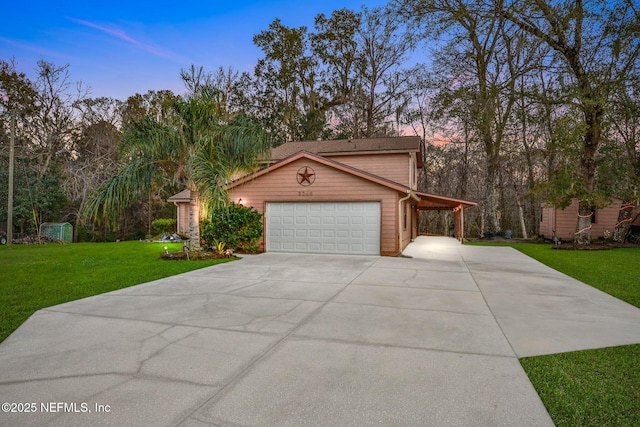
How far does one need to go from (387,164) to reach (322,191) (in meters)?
5.54

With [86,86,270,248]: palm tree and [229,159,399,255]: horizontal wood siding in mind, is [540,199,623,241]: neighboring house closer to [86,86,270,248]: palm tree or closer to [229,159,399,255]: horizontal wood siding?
[229,159,399,255]: horizontal wood siding

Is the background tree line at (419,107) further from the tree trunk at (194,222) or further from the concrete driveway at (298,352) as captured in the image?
the concrete driveway at (298,352)

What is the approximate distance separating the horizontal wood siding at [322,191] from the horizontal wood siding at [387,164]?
15.6 feet

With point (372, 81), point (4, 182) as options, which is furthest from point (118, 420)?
point (372, 81)

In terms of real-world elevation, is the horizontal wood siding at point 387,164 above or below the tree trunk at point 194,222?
above

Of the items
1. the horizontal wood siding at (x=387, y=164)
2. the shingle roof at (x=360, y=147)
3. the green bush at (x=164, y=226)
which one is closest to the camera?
the horizontal wood siding at (x=387, y=164)

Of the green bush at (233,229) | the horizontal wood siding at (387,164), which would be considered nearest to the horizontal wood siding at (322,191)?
the green bush at (233,229)

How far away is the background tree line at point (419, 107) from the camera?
13.4m

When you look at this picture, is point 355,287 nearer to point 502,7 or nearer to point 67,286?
point 67,286

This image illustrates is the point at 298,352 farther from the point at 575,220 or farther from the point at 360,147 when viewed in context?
the point at 575,220

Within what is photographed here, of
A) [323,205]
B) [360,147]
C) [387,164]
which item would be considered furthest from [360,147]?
[323,205]

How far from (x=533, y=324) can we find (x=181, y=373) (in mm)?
4423

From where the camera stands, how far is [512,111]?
49.6ft

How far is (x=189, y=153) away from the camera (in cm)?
1126
